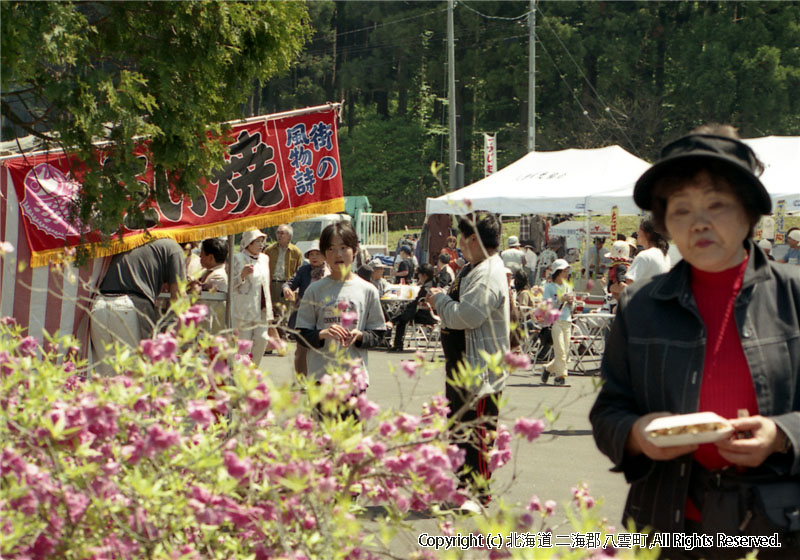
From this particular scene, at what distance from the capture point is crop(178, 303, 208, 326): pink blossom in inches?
104

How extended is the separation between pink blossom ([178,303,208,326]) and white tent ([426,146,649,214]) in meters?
14.1

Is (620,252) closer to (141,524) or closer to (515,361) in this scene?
(515,361)

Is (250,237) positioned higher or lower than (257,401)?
higher

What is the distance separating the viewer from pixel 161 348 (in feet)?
8.43

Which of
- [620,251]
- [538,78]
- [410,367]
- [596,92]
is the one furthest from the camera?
→ [538,78]

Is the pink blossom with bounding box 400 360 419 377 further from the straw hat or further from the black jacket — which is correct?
the straw hat

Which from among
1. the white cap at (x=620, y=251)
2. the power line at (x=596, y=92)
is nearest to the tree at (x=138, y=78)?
the white cap at (x=620, y=251)

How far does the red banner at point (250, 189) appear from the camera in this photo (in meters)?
7.18

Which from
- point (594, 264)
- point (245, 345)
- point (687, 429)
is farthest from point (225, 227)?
point (594, 264)

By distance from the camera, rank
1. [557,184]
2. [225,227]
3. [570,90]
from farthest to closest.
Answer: [570,90] → [557,184] → [225,227]

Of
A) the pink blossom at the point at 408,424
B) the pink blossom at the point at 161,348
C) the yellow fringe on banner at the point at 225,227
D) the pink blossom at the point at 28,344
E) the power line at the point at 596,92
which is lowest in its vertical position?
the pink blossom at the point at 408,424

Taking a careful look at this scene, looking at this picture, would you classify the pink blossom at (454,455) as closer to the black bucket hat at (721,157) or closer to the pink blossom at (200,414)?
the pink blossom at (200,414)

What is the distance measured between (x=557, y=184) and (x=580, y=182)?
1.51ft

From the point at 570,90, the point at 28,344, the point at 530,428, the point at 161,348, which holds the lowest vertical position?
the point at 530,428
